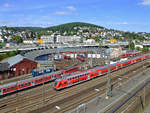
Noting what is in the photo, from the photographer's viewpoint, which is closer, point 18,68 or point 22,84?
point 22,84

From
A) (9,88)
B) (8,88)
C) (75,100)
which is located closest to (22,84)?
(9,88)

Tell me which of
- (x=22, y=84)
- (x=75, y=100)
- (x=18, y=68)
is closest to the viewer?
(x=75, y=100)

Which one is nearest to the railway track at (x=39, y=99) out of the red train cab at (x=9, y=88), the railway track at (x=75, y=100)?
the railway track at (x=75, y=100)

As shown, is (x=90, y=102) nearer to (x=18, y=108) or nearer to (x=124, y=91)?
(x=124, y=91)

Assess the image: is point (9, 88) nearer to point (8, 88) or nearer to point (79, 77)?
point (8, 88)

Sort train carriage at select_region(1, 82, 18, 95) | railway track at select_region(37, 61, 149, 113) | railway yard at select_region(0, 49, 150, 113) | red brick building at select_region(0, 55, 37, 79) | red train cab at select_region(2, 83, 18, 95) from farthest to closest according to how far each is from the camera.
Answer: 1. red brick building at select_region(0, 55, 37, 79)
2. red train cab at select_region(2, 83, 18, 95)
3. train carriage at select_region(1, 82, 18, 95)
4. railway track at select_region(37, 61, 149, 113)
5. railway yard at select_region(0, 49, 150, 113)

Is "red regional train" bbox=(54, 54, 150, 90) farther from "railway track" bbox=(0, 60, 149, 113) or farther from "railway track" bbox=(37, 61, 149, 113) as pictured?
"railway track" bbox=(37, 61, 149, 113)

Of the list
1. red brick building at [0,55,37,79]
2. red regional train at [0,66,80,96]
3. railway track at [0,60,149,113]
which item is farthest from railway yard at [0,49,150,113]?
red brick building at [0,55,37,79]

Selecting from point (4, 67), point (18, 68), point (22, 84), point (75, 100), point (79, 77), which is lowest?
point (75, 100)

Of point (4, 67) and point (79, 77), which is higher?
point (4, 67)

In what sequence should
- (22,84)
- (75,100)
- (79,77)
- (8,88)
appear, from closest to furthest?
1. (75,100)
2. (8,88)
3. (22,84)
4. (79,77)

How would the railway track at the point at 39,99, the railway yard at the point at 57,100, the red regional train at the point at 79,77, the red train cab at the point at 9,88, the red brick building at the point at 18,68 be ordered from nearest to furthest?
the railway yard at the point at 57,100 → the railway track at the point at 39,99 → the red train cab at the point at 9,88 → the red regional train at the point at 79,77 → the red brick building at the point at 18,68

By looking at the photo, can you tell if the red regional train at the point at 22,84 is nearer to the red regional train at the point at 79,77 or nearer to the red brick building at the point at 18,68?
the red regional train at the point at 79,77

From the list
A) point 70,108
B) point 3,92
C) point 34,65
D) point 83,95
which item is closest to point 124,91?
point 83,95
